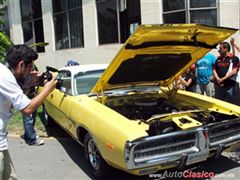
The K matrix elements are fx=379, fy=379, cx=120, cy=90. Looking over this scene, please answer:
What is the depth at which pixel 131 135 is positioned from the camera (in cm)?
416

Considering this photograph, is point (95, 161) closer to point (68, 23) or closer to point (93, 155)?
point (93, 155)

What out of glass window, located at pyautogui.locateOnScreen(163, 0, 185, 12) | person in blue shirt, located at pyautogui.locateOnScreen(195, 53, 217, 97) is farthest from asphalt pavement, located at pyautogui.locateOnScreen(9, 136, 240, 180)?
glass window, located at pyautogui.locateOnScreen(163, 0, 185, 12)

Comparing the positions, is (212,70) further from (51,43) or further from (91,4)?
(51,43)

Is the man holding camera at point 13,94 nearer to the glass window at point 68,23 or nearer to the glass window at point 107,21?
the glass window at point 107,21

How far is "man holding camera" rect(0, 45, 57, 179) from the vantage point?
271cm

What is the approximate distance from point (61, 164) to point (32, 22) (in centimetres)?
1435

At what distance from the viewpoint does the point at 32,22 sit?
18.9m

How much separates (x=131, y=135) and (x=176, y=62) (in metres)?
1.99

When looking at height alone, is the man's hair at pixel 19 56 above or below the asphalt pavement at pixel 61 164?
above

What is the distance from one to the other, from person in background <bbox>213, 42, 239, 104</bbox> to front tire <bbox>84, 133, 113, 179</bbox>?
3458 millimetres

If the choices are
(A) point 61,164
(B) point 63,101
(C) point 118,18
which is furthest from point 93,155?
(C) point 118,18

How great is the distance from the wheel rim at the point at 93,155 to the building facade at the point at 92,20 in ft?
21.0

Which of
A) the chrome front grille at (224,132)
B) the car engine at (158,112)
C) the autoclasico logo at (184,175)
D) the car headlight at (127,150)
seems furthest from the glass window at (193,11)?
the car headlight at (127,150)

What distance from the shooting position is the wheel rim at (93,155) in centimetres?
495
